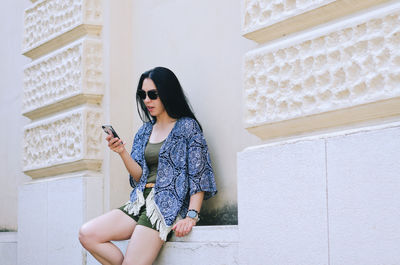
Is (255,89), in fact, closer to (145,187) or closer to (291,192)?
(291,192)

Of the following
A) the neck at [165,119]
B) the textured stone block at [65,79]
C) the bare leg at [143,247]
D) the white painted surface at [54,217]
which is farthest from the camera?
the textured stone block at [65,79]

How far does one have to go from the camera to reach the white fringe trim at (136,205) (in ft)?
16.2

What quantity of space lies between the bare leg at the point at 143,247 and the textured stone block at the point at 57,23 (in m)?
2.24

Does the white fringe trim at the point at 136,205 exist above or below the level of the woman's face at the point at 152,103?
below

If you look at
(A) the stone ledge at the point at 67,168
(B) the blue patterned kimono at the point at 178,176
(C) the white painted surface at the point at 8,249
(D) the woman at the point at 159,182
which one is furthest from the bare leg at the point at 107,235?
(C) the white painted surface at the point at 8,249

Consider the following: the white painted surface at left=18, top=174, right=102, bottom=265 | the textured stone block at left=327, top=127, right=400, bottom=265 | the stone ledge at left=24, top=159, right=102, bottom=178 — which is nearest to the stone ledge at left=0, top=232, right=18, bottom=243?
the white painted surface at left=18, top=174, right=102, bottom=265

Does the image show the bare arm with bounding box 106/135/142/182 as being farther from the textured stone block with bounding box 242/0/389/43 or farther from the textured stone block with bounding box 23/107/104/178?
the textured stone block with bounding box 242/0/389/43

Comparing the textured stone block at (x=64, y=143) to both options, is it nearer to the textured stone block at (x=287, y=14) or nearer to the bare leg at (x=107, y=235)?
the bare leg at (x=107, y=235)

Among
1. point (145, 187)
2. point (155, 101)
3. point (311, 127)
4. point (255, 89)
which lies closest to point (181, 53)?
point (155, 101)

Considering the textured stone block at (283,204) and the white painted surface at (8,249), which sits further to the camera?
the white painted surface at (8,249)

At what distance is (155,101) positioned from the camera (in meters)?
5.05

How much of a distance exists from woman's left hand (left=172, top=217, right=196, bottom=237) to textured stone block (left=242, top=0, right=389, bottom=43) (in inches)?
48.6

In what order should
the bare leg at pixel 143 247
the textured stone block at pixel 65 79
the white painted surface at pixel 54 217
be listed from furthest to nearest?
the textured stone block at pixel 65 79 → the white painted surface at pixel 54 217 → the bare leg at pixel 143 247

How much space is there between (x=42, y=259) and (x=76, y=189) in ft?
2.70
